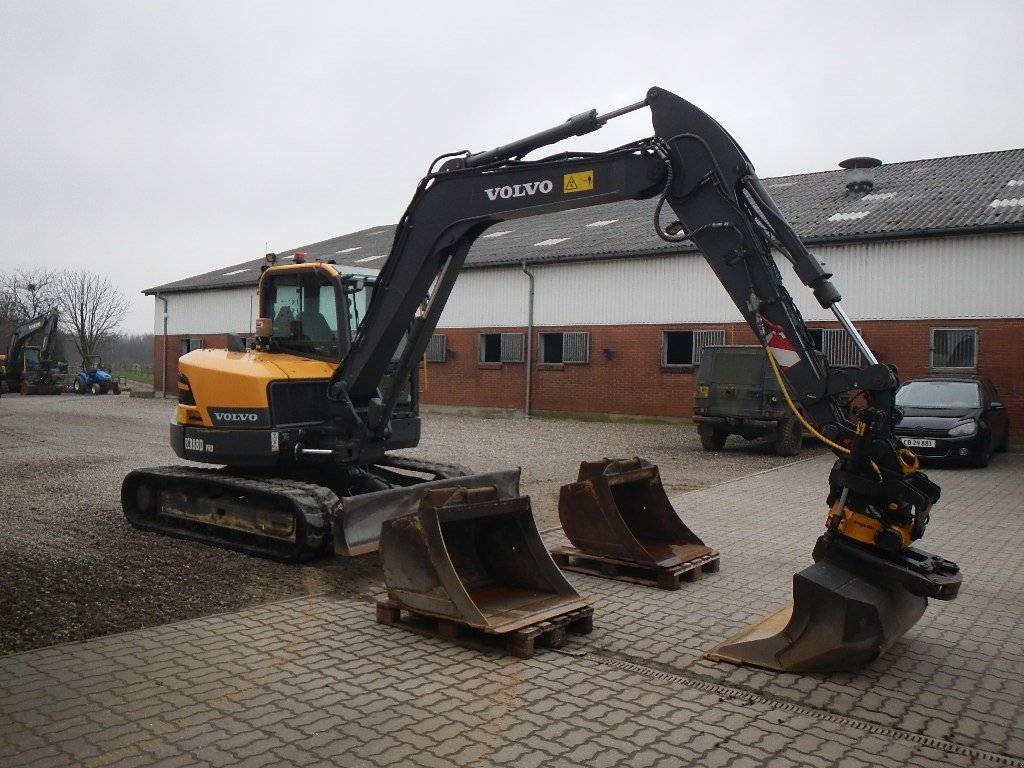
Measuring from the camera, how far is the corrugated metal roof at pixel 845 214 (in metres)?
19.9

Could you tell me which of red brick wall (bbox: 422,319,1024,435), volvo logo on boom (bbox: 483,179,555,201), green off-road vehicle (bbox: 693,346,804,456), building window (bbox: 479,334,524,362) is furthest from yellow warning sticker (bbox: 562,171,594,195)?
building window (bbox: 479,334,524,362)

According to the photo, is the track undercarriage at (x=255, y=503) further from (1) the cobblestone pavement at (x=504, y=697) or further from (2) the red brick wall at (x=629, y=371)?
(2) the red brick wall at (x=629, y=371)

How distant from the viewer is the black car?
590 inches

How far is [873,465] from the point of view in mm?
5078

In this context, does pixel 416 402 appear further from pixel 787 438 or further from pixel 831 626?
pixel 787 438

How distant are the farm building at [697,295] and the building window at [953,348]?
0.03 meters

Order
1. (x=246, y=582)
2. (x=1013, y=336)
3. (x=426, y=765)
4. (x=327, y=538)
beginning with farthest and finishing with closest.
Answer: (x=1013, y=336), (x=327, y=538), (x=246, y=582), (x=426, y=765)

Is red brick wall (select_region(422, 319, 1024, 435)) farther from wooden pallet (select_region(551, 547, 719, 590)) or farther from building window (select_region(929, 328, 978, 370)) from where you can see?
Result: wooden pallet (select_region(551, 547, 719, 590))

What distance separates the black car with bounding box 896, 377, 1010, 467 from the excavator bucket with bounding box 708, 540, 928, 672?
32.6 ft

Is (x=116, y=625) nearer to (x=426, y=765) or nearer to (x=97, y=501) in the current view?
(x=426, y=765)

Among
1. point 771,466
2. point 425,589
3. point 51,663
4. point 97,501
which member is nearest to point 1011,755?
point 425,589

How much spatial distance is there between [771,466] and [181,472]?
33.4 feet

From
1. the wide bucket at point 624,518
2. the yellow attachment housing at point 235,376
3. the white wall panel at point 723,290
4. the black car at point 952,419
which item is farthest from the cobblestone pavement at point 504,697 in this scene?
the white wall panel at point 723,290

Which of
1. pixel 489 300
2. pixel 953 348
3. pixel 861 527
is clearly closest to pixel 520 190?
pixel 861 527
